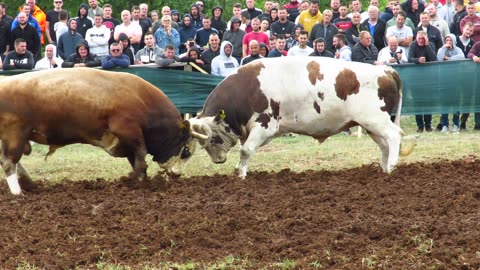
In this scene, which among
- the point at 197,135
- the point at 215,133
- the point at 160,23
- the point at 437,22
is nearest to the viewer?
the point at 197,135

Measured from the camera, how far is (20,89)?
13602 mm

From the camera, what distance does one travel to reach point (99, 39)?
22.4 m

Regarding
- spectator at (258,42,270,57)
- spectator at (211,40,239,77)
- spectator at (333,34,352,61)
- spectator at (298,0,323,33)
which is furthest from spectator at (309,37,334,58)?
spectator at (298,0,323,33)

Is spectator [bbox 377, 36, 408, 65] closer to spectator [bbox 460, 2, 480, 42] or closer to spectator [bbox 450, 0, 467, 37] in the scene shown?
spectator [bbox 460, 2, 480, 42]

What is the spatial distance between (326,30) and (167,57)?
3401 millimetres

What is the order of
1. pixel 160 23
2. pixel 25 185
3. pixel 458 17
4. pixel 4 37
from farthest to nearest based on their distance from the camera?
1. pixel 160 23
2. pixel 458 17
3. pixel 4 37
4. pixel 25 185

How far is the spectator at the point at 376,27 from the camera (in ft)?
75.2

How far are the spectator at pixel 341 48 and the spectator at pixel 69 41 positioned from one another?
524 centimetres

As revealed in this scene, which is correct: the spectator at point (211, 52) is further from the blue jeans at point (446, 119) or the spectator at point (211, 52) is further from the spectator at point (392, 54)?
the blue jeans at point (446, 119)

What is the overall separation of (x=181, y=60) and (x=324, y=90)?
7.41 meters

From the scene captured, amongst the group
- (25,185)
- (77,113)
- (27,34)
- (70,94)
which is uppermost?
(70,94)

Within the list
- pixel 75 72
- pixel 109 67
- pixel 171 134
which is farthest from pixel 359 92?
pixel 109 67

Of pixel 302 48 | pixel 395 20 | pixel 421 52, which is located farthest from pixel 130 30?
pixel 421 52

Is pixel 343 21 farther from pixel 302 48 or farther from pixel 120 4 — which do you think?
pixel 120 4
